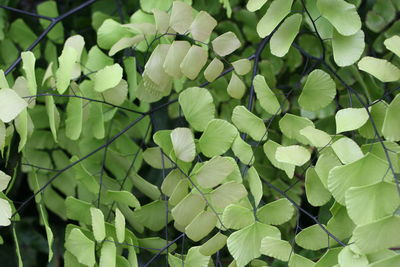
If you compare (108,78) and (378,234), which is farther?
(108,78)

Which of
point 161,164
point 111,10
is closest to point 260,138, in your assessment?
point 161,164

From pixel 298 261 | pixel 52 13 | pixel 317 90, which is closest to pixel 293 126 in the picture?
pixel 317 90

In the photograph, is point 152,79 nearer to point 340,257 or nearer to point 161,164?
point 161,164

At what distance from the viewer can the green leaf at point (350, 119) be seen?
543mm

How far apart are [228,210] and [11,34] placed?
23.7 inches

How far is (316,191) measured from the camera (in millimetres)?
604

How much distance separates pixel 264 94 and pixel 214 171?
0.11m

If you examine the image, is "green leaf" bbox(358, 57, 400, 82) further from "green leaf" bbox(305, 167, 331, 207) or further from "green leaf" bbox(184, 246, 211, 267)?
"green leaf" bbox(184, 246, 211, 267)

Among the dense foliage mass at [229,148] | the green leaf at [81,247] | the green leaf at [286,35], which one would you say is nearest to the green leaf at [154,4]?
the dense foliage mass at [229,148]

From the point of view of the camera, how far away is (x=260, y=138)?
63 cm

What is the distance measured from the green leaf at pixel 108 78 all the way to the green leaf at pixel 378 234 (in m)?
0.31

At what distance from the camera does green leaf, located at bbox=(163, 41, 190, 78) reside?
633mm

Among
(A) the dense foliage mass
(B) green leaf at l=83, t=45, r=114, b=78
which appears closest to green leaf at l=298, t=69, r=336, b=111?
(A) the dense foliage mass

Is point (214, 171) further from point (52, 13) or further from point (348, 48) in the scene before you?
point (52, 13)
